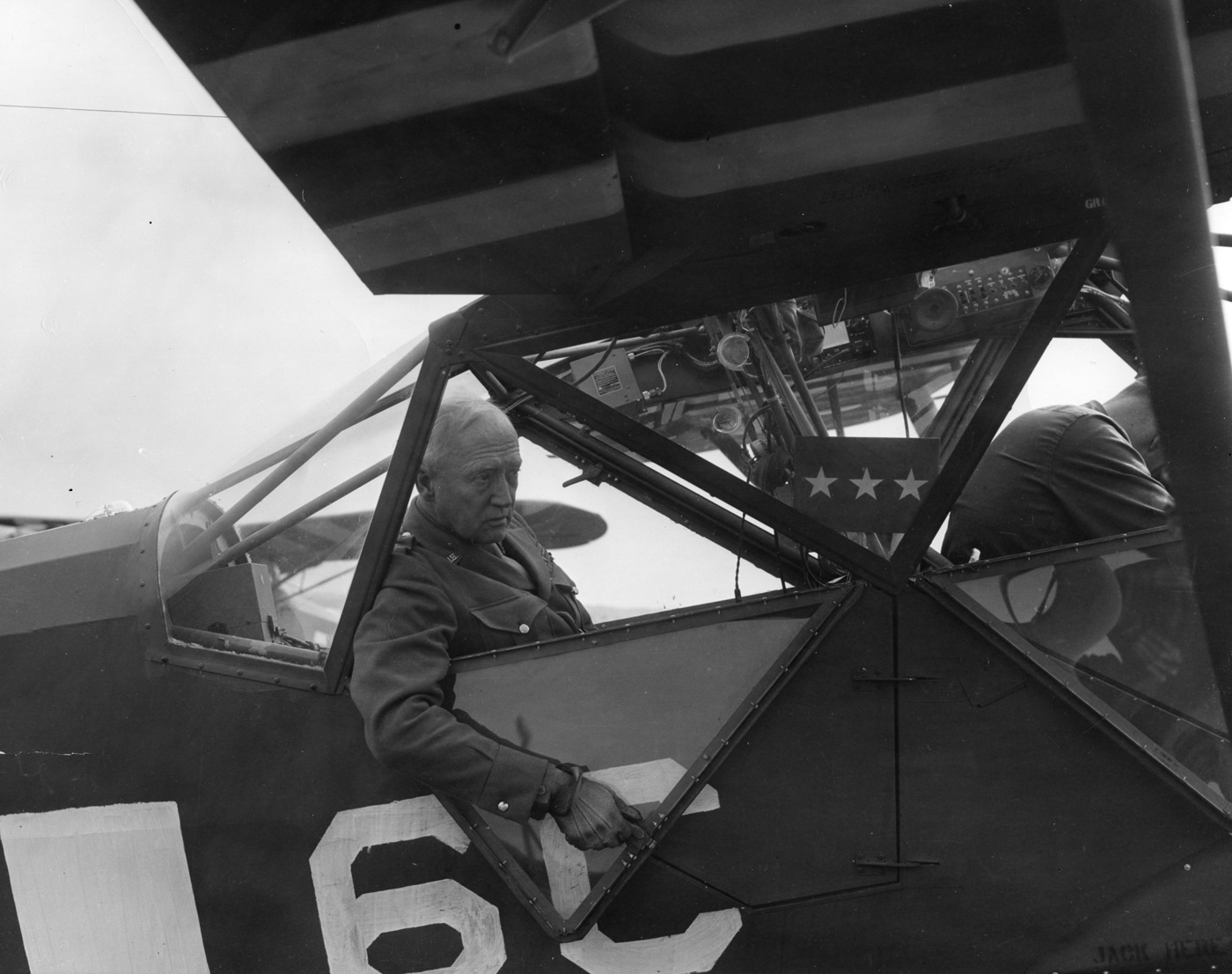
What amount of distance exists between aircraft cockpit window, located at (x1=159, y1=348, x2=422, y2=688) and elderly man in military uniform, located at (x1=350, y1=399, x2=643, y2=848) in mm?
153

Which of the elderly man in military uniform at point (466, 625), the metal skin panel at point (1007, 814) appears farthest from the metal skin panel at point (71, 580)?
the metal skin panel at point (1007, 814)

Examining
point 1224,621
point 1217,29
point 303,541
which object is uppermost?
point 1217,29

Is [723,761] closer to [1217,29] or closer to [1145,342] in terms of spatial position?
[1145,342]

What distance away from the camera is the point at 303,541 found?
8.29 feet

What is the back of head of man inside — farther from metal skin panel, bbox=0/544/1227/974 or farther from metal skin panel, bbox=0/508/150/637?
metal skin panel, bbox=0/508/150/637

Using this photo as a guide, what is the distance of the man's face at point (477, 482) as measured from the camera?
7.68ft

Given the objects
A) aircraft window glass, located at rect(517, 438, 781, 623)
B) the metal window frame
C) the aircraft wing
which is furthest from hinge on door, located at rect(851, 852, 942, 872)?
the aircraft wing

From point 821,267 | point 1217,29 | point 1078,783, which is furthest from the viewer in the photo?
point 821,267

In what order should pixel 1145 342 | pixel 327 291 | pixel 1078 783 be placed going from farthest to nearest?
1. pixel 327 291
2. pixel 1078 783
3. pixel 1145 342

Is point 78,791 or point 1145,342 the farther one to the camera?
point 78,791

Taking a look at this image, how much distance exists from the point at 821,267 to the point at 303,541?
1254 millimetres

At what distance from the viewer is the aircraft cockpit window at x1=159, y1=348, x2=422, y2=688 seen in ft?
8.02

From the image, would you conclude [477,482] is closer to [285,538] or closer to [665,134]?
[285,538]

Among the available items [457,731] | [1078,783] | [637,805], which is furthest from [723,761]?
[1078,783]
